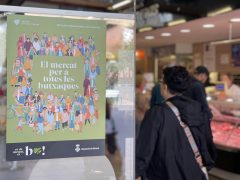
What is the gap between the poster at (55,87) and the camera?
2408 mm

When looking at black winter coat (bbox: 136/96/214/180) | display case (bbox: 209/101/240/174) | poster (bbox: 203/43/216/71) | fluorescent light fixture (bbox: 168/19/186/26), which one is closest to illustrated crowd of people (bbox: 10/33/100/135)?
black winter coat (bbox: 136/96/214/180)

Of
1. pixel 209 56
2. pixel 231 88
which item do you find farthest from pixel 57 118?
pixel 209 56

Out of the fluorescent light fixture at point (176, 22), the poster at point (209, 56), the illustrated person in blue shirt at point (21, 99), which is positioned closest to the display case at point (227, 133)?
the fluorescent light fixture at point (176, 22)

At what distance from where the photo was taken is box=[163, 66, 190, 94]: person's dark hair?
3.15 meters

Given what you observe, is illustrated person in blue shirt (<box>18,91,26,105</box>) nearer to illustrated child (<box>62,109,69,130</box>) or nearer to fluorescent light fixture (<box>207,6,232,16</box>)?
illustrated child (<box>62,109,69,130</box>)

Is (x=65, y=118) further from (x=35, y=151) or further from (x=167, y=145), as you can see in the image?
(x=167, y=145)

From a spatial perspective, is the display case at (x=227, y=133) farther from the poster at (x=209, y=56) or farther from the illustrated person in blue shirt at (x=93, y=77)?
the poster at (x=209, y=56)

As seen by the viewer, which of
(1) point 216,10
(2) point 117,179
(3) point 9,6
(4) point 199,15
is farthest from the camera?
(4) point 199,15

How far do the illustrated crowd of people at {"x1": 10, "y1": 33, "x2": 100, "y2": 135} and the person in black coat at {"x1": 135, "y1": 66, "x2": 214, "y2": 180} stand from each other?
58 centimetres

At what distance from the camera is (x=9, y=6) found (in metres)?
2.39

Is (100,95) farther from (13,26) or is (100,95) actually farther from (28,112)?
(13,26)

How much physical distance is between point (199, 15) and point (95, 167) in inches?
214

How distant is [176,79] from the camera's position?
3146mm

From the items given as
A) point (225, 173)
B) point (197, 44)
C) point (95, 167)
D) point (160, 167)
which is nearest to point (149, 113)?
point (160, 167)
